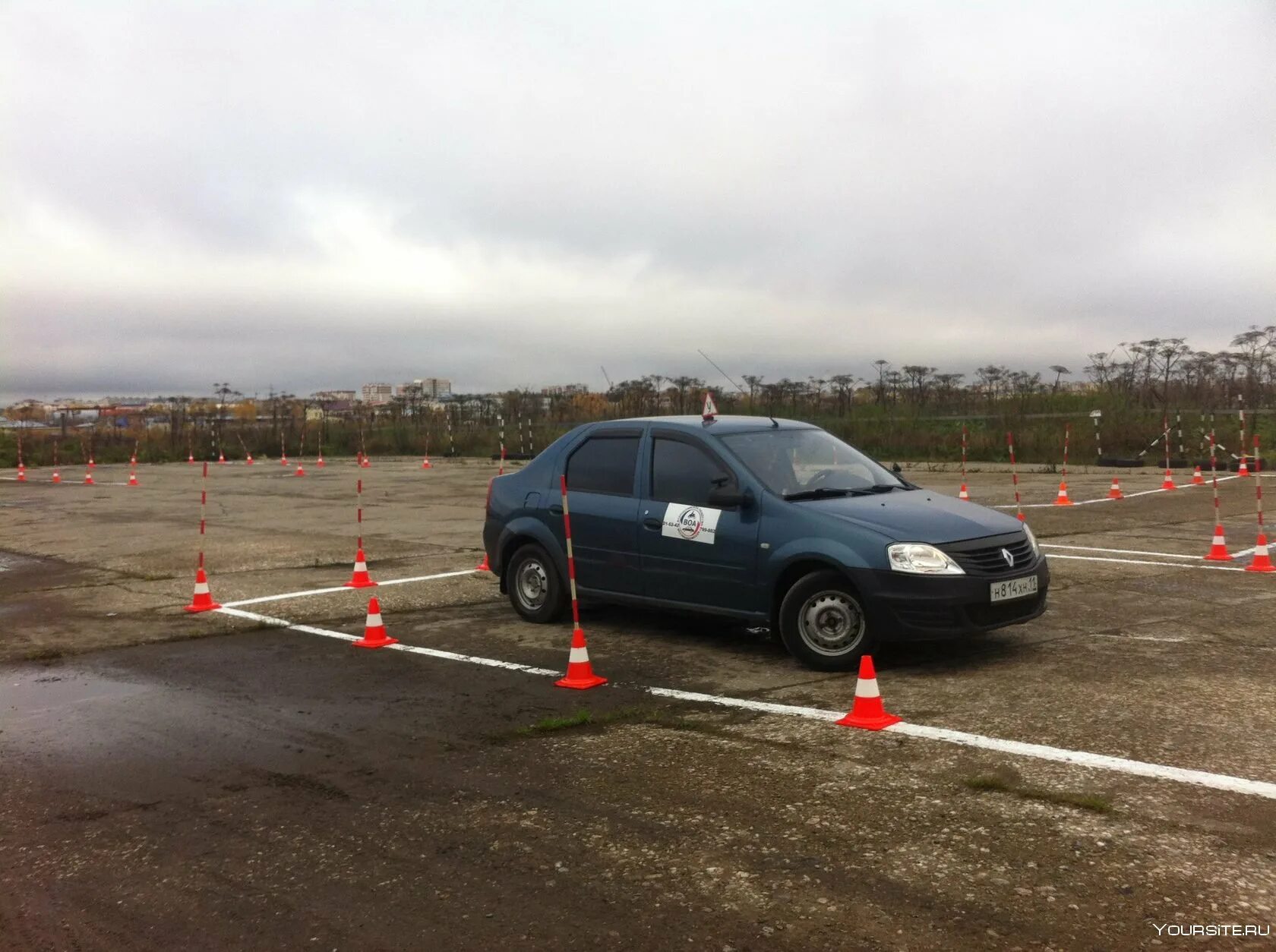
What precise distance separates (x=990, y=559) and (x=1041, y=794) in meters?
2.52

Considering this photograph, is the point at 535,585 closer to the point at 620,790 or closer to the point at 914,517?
the point at 914,517

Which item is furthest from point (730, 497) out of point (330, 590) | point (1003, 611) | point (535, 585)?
point (330, 590)

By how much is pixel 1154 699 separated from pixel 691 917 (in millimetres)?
3721

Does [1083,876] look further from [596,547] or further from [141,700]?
[141,700]

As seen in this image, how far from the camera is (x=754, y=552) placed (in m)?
7.44

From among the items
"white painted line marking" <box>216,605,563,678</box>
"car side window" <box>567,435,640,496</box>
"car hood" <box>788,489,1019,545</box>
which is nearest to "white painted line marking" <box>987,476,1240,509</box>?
"car hood" <box>788,489,1019,545</box>

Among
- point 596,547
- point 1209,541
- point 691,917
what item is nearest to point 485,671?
point 596,547

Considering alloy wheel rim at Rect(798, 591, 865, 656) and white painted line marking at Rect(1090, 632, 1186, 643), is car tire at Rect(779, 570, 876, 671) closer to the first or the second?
alloy wheel rim at Rect(798, 591, 865, 656)

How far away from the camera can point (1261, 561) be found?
435 inches

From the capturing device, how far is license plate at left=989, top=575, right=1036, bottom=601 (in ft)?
23.0

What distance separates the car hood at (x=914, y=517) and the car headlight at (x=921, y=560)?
5 centimetres

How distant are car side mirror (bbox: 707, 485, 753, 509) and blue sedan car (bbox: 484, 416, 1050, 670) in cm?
1

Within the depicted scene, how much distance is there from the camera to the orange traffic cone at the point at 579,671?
6.93 metres

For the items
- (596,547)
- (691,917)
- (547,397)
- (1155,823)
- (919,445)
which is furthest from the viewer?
(547,397)
